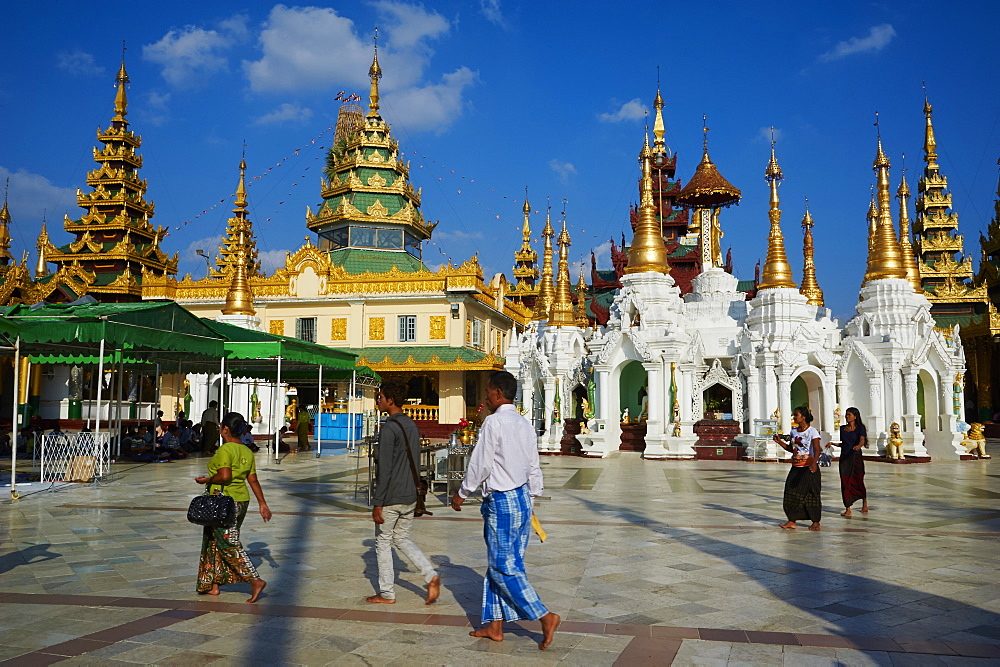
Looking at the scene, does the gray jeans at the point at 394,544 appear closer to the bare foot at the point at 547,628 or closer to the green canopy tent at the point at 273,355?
the bare foot at the point at 547,628

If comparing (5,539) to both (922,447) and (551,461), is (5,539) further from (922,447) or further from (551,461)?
(922,447)

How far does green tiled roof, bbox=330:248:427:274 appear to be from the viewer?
40656 mm

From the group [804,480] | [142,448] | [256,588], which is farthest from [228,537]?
[142,448]

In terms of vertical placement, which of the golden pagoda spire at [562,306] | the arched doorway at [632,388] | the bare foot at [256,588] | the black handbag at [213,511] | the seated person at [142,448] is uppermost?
the golden pagoda spire at [562,306]

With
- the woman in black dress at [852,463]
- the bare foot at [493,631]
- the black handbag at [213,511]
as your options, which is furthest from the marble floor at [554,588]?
the black handbag at [213,511]

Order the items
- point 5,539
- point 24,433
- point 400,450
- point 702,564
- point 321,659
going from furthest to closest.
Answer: point 24,433, point 5,539, point 702,564, point 400,450, point 321,659

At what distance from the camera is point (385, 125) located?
43.9 metres

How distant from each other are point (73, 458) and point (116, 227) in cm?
3186

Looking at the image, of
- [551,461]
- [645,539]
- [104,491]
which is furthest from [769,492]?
[104,491]

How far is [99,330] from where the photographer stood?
14.0 metres

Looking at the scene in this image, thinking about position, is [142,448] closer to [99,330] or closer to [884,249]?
[99,330]

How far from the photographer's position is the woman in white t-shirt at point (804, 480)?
32.6 feet

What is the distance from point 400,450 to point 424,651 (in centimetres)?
Answer: 163

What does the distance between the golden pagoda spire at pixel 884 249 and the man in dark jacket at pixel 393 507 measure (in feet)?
75.3
